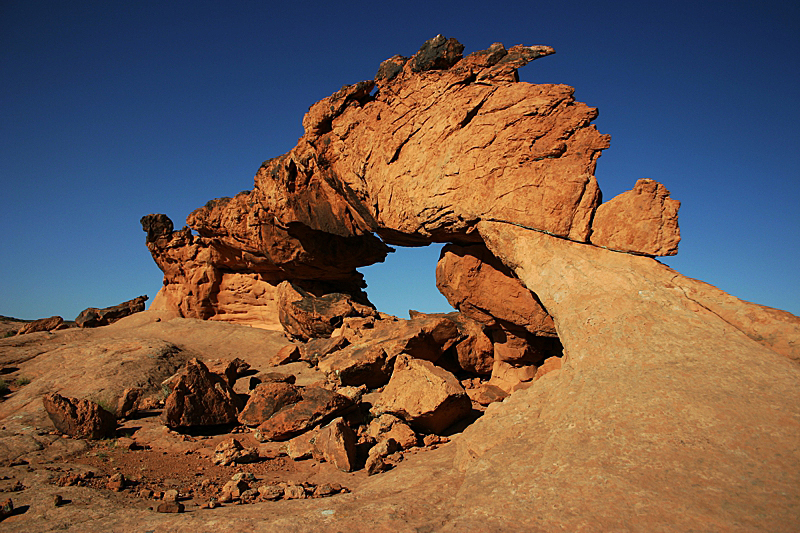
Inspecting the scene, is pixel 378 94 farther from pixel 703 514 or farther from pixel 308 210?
pixel 703 514

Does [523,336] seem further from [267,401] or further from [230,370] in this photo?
[230,370]

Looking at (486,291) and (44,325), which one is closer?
(486,291)

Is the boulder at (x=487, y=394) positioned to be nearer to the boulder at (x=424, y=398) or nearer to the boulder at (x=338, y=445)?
the boulder at (x=424, y=398)

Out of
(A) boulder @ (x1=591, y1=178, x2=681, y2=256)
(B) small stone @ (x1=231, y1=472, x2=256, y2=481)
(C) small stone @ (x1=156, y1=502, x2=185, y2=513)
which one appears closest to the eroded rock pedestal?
(A) boulder @ (x1=591, y1=178, x2=681, y2=256)

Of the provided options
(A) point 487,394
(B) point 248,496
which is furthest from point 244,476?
(A) point 487,394

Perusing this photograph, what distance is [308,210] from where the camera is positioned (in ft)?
35.0

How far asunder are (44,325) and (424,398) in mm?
14456

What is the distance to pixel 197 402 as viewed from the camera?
675cm

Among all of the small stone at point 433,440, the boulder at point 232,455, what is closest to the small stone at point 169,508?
the boulder at point 232,455

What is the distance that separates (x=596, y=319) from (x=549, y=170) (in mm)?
2215

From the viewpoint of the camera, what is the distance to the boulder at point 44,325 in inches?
541

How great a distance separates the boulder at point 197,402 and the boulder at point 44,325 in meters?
10.5

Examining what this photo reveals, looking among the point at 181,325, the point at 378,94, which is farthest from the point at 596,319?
the point at 181,325

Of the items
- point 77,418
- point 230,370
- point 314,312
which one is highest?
point 314,312
